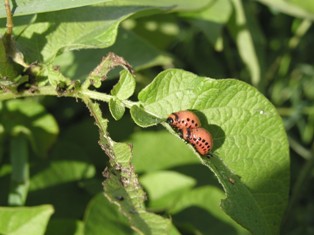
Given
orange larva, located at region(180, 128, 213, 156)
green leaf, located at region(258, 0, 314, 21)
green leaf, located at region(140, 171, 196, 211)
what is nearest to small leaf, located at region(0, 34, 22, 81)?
orange larva, located at region(180, 128, 213, 156)

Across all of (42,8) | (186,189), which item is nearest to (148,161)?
(186,189)

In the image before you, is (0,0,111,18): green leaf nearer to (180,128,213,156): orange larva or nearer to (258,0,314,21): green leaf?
(180,128,213,156): orange larva

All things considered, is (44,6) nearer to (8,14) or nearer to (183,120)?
(8,14)

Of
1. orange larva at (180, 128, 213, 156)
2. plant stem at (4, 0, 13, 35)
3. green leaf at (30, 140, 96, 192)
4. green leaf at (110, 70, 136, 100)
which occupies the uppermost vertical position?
plant stem at (4, 0, 13, 35)

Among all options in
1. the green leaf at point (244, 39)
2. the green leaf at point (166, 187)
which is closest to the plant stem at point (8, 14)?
the green leaf at point (166, 187)

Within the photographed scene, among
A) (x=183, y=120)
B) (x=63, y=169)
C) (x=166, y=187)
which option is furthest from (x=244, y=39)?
(x=183, y=120)

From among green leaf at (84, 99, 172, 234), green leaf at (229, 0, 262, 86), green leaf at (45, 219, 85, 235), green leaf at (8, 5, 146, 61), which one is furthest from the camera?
green leaf at (229, 0, 262, 86)

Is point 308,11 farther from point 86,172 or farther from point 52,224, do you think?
point 52,224
